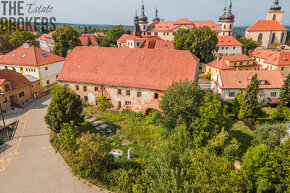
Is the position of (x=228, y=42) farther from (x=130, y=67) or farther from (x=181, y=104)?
(x=181, y=104)

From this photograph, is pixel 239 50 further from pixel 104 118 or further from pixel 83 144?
pixel 83 144

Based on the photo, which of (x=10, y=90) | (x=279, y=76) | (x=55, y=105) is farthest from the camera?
(x=279, y=76)

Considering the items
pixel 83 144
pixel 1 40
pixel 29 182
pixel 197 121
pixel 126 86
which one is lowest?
pixel 29 182

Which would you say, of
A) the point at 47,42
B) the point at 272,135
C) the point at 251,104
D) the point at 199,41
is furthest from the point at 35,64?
the point at 47,42

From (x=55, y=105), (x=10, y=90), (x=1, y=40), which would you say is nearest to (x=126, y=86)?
(x=55, y=105)

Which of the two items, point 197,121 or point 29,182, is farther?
point 197,121

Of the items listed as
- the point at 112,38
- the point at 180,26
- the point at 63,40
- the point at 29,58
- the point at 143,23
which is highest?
the point at 143,23

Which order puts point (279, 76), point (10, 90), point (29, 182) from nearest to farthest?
point (29, 182)
point (10, 90)
point (279, 76)
